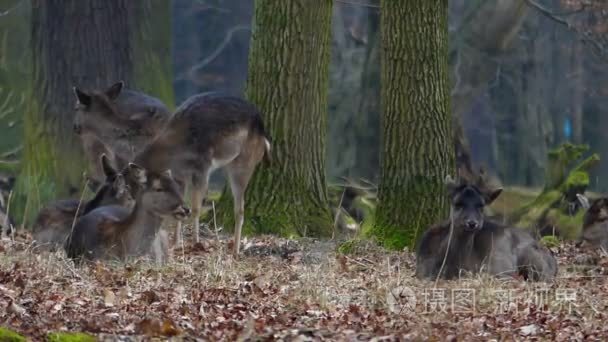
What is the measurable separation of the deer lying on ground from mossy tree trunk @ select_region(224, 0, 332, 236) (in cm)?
336

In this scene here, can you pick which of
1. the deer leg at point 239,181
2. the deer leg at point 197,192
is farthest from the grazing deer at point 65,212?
the deer leg at point 239,181

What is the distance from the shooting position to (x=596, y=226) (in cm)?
1870

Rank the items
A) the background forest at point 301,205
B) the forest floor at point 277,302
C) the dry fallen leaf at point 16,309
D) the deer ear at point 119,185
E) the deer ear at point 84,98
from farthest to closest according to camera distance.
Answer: the deer ear at point 84,98 < the deer ear at point 119,185 < the background forest at point 301,205 < the dry fallen leaf at point 16,309 < the forest floor at point 277,302

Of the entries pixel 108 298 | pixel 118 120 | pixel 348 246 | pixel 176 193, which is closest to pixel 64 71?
pixel 118 120

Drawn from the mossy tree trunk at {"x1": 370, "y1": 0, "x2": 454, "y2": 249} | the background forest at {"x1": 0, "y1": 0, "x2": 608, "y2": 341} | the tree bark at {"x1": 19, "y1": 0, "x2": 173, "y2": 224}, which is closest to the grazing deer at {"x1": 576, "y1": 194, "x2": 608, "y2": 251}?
the background forest at {"x1": 0, "y1": 0, "x2": 608, "y2": 341}

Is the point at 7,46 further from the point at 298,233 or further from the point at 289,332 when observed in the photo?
the point at 289,332

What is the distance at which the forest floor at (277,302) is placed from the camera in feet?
30.6

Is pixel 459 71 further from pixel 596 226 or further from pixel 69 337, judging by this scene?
pixel 69 337

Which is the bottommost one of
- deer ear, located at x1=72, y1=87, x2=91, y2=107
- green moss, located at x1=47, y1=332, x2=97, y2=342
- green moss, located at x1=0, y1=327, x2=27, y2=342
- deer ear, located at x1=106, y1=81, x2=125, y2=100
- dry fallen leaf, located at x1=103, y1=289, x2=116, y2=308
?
dry fallen leaf, located at x1=103, y1=289, x2=116, y2=308

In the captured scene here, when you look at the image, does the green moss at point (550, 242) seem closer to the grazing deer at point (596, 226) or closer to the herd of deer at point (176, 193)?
the grazing deer at point (596, 226)

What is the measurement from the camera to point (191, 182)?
1509 centimetres

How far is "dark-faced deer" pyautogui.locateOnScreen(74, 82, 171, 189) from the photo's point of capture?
17.2 meters

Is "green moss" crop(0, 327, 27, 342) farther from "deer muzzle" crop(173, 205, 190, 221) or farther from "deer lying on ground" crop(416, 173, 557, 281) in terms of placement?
"deer lying on ground" crop(416, 173, 557, 281)

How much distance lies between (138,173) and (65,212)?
152cm
